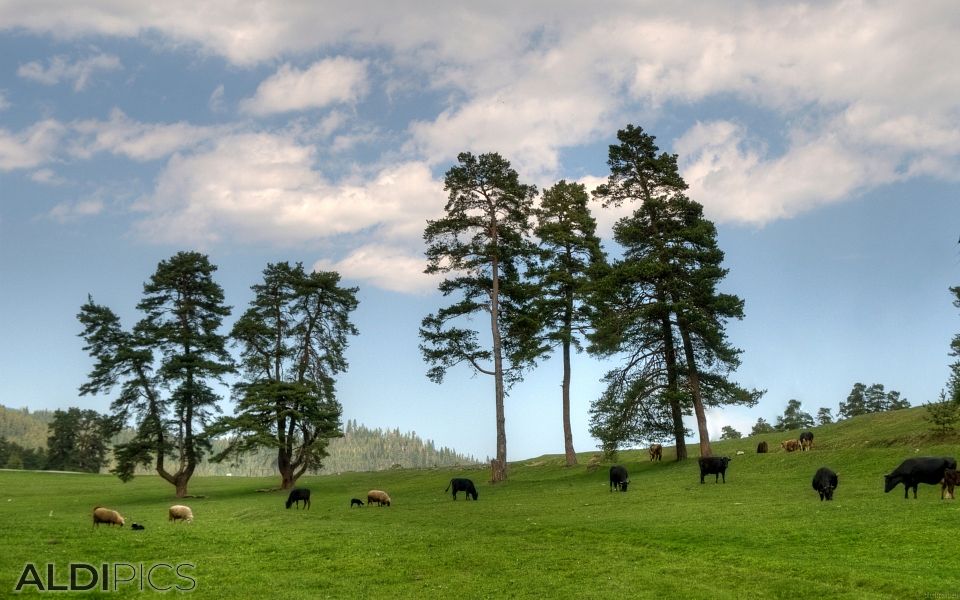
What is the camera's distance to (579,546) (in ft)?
65.7

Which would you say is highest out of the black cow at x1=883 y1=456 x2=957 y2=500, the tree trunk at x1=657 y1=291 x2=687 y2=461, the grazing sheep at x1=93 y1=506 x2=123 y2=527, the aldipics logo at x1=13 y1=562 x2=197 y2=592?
the tree trunk at x1=657 y1=291 x2=687 y2=461

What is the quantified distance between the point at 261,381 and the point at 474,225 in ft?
75.9

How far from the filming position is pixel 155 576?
16.6 meters

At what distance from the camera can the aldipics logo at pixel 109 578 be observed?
49.3 feet

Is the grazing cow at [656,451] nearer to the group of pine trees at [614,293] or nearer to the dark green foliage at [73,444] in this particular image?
the group of pine trees at [614,293]

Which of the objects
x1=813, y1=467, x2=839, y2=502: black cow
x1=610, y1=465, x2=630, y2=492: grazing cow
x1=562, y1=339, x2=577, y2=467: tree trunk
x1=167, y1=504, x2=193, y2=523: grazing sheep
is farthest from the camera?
x1=562, y1=339, x2=577, y2=467: tree trunk

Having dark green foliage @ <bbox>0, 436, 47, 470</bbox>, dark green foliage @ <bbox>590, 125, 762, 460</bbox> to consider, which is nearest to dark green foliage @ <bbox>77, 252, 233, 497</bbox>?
dark green foliage @ <bbox>590, 125, 762, 460</bbox>

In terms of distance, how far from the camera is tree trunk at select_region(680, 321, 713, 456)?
43188 millimetres

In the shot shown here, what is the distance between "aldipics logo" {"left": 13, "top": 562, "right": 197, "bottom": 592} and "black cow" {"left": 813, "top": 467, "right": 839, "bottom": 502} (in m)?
21.9

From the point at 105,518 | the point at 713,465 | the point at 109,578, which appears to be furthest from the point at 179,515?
the point at 713,465

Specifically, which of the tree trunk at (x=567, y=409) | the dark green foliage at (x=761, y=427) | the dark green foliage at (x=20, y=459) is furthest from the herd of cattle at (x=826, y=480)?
the dark green foliage at (x=20, y=459)

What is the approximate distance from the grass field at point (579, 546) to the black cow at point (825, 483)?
392 mm

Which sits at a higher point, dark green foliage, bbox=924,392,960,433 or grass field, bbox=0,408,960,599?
dark green foliage, bbox=924,392,960,433

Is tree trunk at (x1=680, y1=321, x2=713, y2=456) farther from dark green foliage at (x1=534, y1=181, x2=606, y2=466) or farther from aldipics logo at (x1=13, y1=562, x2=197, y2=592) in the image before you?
aldipics logo at (x1=13, y1=562, x2=197, y2=592)
